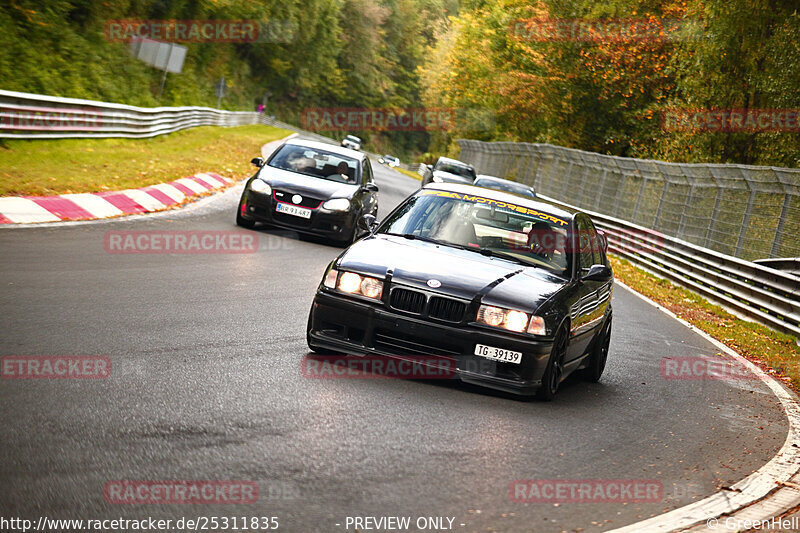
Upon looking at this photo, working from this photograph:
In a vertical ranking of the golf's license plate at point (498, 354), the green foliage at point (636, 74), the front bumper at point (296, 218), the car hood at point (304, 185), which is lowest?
the front bumper at point (296, 218)

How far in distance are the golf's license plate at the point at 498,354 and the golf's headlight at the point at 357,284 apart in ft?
2.64

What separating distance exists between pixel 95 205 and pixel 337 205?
3.76m

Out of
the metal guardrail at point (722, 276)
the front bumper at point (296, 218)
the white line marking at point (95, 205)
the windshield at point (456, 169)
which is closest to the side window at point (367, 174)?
the front bumper at point (296, 218)

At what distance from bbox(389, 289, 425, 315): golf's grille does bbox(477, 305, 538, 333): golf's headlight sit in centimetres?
41

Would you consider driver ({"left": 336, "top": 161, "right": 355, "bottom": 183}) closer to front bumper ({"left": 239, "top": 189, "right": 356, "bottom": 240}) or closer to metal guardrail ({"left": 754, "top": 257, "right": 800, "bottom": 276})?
front bumper ({"left": 239, "top": 189, "right": 356, "bottom": 240})

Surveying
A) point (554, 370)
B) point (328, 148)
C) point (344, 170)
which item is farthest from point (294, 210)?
point (554, 370)

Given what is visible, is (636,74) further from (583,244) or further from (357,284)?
(357,284)

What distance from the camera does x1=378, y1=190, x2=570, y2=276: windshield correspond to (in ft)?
26.8

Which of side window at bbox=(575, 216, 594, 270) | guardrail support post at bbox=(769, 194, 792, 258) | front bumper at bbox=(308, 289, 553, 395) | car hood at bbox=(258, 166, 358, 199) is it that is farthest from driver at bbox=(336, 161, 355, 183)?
front bumper at bbox=(308, 289, 553, 395)

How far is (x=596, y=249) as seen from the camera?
30.1ft

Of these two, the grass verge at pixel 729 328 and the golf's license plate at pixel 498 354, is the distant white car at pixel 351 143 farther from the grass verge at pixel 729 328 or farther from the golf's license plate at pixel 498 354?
the golf's license plate at pixel 498 354

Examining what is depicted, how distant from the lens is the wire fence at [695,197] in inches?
673

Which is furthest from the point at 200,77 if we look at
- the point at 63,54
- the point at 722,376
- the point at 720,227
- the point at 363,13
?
the point at 722,376

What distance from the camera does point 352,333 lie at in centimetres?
725
